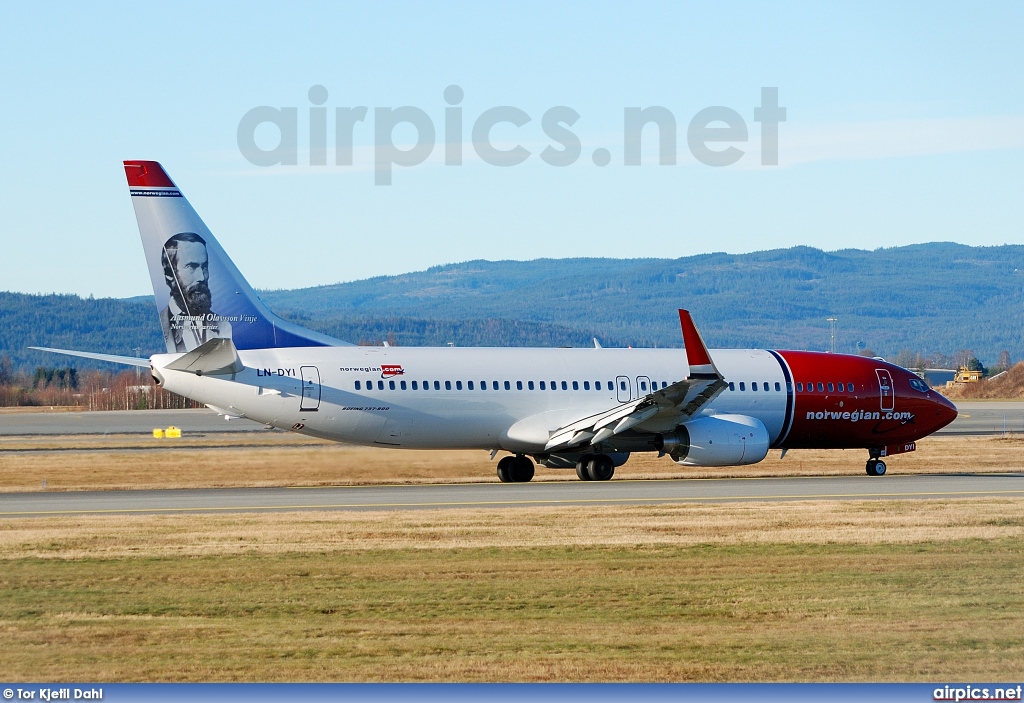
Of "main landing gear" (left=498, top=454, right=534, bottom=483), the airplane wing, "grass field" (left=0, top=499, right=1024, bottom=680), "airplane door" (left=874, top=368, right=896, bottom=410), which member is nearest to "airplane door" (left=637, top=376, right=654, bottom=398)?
the airplane wing

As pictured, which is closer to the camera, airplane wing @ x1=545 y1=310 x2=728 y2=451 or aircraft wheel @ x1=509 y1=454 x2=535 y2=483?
airplane wing @ x1=545 y1=310 x2=728 y2=451

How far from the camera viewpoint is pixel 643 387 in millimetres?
35562

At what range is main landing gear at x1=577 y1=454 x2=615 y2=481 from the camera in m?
34.2

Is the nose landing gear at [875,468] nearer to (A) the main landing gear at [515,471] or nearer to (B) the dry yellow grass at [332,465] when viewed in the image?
(B) the dry yellow grass at [332,465]

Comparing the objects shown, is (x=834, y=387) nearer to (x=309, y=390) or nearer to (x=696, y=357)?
(x=696, y=357)

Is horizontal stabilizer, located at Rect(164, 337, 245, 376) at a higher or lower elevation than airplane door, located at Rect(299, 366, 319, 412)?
higher

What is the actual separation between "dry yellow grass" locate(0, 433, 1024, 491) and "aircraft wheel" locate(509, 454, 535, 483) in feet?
2.64

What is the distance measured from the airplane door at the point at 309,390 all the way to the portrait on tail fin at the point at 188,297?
2212 mm

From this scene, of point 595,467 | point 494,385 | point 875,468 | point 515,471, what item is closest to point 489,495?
point 494,385

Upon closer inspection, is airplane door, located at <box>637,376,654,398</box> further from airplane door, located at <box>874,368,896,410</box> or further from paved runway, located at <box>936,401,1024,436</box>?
paved runway, located at <box>936,401,1024,436</box>

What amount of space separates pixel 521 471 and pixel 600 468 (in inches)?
80.4

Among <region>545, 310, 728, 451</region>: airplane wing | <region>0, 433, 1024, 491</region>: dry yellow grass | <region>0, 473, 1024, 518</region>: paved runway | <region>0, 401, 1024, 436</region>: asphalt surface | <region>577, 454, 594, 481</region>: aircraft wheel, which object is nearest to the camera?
<region>0, 473, 1024, 518</region>: paved runway

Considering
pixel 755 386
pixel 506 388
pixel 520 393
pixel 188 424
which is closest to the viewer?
pixel 506 388

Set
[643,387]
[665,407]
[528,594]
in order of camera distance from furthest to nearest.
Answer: [643,387] → [665,407] → [528,594]
